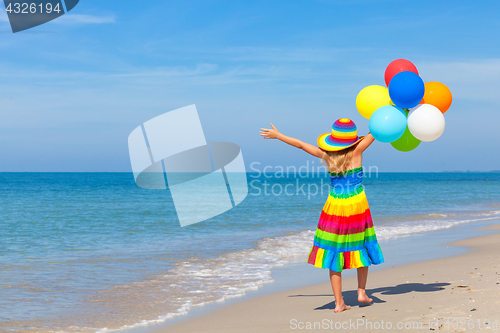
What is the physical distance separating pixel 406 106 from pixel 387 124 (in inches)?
13.8

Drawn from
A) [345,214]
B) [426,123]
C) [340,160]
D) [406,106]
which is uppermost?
[406,106]

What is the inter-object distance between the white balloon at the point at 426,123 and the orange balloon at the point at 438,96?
0.69ft

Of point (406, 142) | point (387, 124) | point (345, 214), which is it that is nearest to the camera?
point (387, 124)

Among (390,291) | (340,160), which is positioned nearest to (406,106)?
(340,160)

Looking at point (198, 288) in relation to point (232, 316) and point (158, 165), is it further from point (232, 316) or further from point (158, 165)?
point (158, 165)

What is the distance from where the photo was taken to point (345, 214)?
13.1 ft

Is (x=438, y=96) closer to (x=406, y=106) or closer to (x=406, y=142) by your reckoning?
(x=406, y=106)

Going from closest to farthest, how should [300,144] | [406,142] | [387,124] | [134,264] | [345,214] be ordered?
[387,124] → [345,214] → [300,144] → [406,142] → [134,264]

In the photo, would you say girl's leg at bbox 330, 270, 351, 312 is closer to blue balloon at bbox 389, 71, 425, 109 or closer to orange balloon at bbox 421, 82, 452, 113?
blue balloon at bbox 389, 71, 425, 109

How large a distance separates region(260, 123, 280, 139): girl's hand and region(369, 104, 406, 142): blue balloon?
0.92 meters

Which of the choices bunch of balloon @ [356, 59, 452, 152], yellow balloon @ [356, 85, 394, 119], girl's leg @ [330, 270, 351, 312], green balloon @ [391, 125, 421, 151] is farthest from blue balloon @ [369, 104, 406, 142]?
girl's leg @ [330, 270, 351, 312]

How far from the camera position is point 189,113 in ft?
25.7

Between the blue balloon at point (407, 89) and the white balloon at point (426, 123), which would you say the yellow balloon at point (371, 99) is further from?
the white balloon at point (426, 123)

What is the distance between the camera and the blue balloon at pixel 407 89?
391 centimetres
